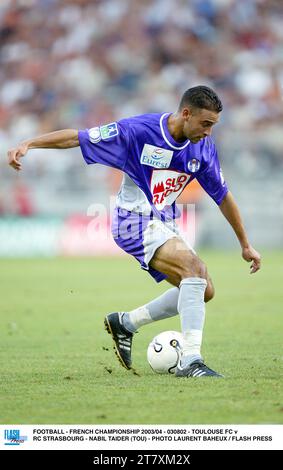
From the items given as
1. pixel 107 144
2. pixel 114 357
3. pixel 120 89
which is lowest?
pixel 114 357

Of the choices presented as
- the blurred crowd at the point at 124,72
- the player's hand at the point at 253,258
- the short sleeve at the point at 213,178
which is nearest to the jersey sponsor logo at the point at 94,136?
the short sleeve at the point at 213,178

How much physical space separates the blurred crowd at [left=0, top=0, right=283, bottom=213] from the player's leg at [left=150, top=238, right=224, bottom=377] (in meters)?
15.6

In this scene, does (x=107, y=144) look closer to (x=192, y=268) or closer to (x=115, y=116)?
(x=192, y=268)

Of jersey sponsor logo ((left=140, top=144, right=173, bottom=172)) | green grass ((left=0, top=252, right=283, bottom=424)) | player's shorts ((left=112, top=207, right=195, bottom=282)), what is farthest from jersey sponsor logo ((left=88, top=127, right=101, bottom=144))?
green grass ((left=0, top=252, right=283, bottom=424))

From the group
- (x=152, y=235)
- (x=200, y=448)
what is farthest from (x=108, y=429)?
(x=152, y=235)

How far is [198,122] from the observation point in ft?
21.0

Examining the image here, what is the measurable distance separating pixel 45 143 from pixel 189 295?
5.00 feet

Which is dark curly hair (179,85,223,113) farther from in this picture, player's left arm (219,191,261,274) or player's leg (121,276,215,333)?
player's leg (121,276,215,333)

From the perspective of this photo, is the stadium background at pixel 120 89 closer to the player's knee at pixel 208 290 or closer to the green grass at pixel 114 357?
the green grass at pixel 114 357

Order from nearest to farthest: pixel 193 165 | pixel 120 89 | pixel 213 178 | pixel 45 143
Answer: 1. pixel 45 143
2. pixel 193 165
3. pixel 213 178
4. pixel 120 89

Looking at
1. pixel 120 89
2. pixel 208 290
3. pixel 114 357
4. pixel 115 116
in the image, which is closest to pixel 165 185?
pixel 208 290

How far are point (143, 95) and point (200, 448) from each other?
19.8 metres

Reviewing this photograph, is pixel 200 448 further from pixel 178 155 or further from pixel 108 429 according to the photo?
pixel 178 155

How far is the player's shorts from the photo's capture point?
21.6 feet
